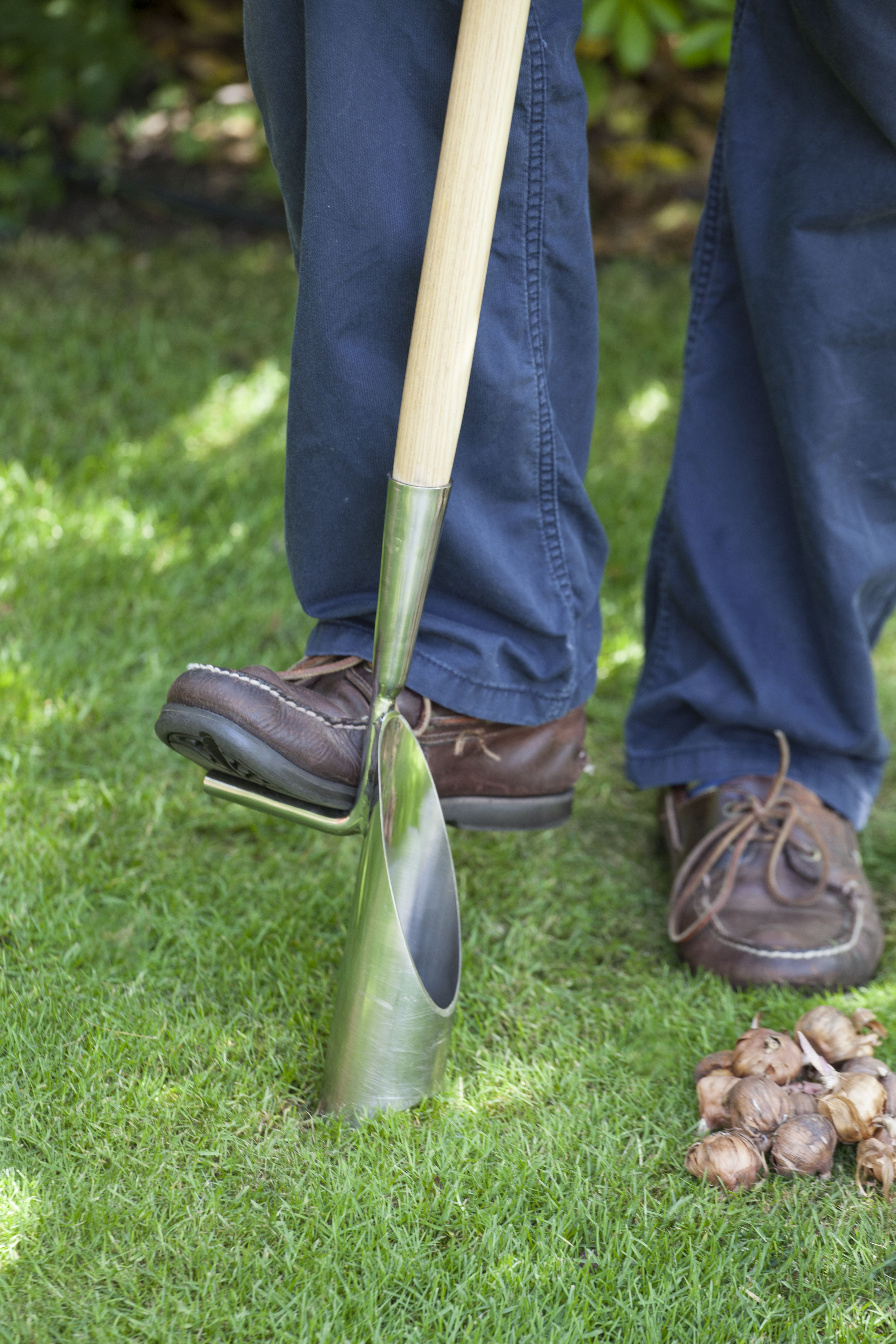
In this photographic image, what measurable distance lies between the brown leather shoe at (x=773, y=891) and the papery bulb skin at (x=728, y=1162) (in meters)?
0.34

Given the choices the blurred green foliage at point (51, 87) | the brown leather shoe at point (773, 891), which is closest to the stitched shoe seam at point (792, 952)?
the brown leather shoe at point (773, 891)

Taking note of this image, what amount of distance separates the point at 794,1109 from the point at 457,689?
59 centimetres

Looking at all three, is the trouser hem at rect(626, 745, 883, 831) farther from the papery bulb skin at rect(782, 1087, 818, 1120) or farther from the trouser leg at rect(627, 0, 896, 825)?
the papery bulb skin at rect(782, 1087, 818, 1120)

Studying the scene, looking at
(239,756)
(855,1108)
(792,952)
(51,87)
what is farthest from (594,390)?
(51,87)

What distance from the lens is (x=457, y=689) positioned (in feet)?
4.53

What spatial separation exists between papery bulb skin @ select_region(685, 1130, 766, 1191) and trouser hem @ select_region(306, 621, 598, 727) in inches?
20.5

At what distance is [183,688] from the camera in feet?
4.02

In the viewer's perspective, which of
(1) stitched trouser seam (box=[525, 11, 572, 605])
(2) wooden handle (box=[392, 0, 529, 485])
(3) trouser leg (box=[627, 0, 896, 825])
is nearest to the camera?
(2) wooden handle (box=[392, 0, 529, 485])

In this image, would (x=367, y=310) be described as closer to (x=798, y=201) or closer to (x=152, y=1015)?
(x=798, y=201)

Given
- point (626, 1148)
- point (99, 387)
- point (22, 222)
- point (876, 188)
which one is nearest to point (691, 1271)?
point (626, 1148)

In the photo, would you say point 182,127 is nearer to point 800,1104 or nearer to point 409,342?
point 409,342

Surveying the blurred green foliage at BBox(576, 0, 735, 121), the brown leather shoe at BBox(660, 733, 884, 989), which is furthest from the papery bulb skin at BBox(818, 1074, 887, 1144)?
the blurred green foliage at BBox(576, 0, 735, 121)

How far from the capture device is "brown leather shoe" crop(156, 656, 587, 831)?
4.00ft

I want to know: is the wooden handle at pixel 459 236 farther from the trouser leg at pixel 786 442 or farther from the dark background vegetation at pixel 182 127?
the dark background vegetation at pixel 182 127
